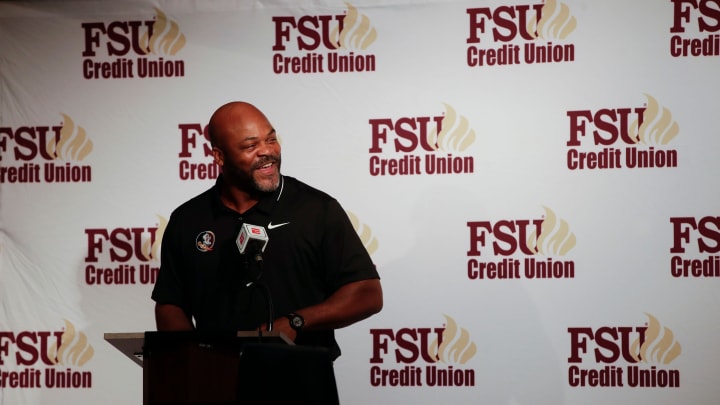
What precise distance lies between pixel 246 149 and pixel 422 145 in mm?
1142

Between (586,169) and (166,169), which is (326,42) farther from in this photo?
(586,169)

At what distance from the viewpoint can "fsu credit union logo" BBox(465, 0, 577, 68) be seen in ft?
15.1

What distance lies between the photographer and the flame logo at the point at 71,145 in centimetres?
484

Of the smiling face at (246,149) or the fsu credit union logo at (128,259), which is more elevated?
the smiling face at (246,149)

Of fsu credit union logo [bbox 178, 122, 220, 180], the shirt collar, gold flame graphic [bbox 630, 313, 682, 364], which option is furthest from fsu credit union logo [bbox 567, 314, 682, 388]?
fsu credit union logo [bbox 178, 122, 220, 180]

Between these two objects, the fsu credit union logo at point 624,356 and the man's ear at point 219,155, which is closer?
the man's ear at point 219,155

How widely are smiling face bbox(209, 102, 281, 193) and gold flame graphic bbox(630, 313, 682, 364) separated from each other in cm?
184

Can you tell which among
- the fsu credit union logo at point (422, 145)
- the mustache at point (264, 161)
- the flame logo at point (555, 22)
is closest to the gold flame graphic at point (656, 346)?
the fsu credit union logo at point (422, 145)

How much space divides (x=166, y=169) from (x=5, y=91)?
2.94 ft

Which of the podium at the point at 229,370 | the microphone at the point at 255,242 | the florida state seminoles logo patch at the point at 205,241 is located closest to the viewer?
the podium at the point at 229,370

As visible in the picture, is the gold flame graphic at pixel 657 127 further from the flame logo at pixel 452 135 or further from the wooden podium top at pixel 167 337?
the wooden podium top at pixel 167 337

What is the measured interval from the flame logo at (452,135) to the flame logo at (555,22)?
0.53 m

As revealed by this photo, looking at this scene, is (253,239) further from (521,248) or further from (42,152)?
(42,152)

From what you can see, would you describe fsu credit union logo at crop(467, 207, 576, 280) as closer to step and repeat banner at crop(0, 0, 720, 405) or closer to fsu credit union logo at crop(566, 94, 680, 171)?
step and repeat banner at crop(0, 0, 720, 405)
